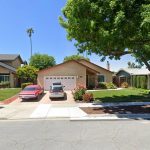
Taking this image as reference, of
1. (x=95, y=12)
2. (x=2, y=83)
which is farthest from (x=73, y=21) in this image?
(x=2, y=83)

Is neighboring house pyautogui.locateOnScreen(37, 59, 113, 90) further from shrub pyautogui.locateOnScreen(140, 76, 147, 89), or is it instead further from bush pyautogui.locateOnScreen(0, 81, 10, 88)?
shrub pyautogui.locateOnScreen(140, 76, 147, 89)

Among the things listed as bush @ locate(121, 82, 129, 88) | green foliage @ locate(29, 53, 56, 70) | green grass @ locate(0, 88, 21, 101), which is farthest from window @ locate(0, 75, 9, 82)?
green foliage @ locate(29, 53, 56, 70)

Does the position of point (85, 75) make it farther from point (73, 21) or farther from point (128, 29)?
point (128, 29)

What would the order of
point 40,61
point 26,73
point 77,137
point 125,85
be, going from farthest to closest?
1. point 40,61
2. point 26,73
3. point 125,85
4. point 77,137

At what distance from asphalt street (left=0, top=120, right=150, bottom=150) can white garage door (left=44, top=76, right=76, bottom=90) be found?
3037 centimetres

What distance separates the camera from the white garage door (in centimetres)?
4759

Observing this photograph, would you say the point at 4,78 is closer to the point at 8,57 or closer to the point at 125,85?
the point at 8,57

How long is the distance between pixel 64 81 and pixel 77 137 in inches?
1375

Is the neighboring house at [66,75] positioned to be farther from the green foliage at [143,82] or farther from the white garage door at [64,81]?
the green foliage at [143,82]

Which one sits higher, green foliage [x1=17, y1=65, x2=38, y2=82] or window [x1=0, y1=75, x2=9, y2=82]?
green foliage [x1=17, y1=65, x2=38, y2=82]

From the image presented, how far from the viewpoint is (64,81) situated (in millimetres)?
47906

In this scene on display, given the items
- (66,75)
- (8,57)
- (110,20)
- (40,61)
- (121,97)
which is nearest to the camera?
(110,20)

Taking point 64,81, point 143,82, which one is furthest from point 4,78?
point 143,82

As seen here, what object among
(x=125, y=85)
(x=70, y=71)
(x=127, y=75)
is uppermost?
(x=70, y=71)
